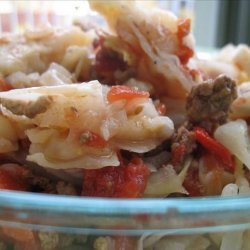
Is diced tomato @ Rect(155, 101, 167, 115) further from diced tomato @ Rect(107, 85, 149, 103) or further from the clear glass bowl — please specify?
the clear glass bowl

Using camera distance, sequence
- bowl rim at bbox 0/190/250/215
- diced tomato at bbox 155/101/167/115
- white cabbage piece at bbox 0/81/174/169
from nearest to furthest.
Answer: bowl rim at bbox 0/190/250/215 → white cabbage piece at bbox 0/81/174/169 → diced tomato at bbox 155/101/167/115

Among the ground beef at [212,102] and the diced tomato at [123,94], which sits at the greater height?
the diced tomato at [123,94]

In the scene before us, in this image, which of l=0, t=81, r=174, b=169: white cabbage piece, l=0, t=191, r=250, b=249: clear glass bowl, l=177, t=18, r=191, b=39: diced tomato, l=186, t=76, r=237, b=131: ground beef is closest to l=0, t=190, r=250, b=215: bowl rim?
l=0, t=191, r=250, b=249: clear glass bowl

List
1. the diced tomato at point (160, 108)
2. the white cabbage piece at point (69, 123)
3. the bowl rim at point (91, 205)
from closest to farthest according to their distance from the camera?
the bowl rim at point (91, 205), the white cabbage piece at point (69, 123), the diced tomato at point (160, 108)

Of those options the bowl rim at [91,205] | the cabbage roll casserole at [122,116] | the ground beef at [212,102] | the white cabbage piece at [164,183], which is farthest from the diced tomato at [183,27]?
the bowl rim at [91,205]

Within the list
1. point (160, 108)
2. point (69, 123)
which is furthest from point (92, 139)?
point (160, 108)

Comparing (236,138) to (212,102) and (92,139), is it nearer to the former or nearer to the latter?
(212,102)

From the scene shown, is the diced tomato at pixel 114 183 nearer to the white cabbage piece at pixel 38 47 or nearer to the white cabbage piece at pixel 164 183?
the white cabbage piece at pixel 164 183
